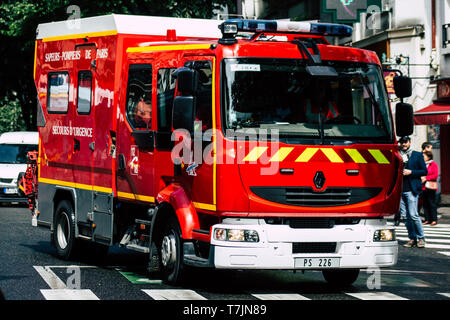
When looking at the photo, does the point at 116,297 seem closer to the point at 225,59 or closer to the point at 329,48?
the point at 225,59

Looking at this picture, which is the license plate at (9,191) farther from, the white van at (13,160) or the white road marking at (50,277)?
the white road marking at (50,277)

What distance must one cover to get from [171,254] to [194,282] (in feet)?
2.32

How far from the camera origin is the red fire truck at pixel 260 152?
10.2m

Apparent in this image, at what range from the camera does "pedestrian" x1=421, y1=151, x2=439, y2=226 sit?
21.7 meters

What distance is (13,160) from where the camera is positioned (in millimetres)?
29328

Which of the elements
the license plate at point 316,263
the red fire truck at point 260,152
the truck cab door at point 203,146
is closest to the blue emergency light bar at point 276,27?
the red fire truck at point 260,152

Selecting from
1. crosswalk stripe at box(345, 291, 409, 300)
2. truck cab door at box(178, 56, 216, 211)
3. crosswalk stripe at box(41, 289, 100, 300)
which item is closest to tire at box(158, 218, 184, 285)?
truck cab door at box(178, 56, 216, 211)

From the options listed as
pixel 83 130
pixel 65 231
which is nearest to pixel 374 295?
pixel 83 130

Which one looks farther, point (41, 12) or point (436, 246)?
point (41, 12)

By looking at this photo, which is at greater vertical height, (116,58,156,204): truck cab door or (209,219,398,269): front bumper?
(116,58,156,204): truck cab door

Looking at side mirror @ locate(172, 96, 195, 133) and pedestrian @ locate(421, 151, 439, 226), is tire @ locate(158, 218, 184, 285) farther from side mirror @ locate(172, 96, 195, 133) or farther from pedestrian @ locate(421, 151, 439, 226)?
pedestrian @ locate(421, 151, 439, 226)

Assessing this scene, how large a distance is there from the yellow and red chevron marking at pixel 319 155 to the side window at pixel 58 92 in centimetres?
466

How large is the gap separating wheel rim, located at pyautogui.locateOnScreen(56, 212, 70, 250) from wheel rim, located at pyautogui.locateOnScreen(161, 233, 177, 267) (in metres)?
3.26

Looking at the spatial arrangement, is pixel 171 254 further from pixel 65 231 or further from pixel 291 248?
pixel 65 231
